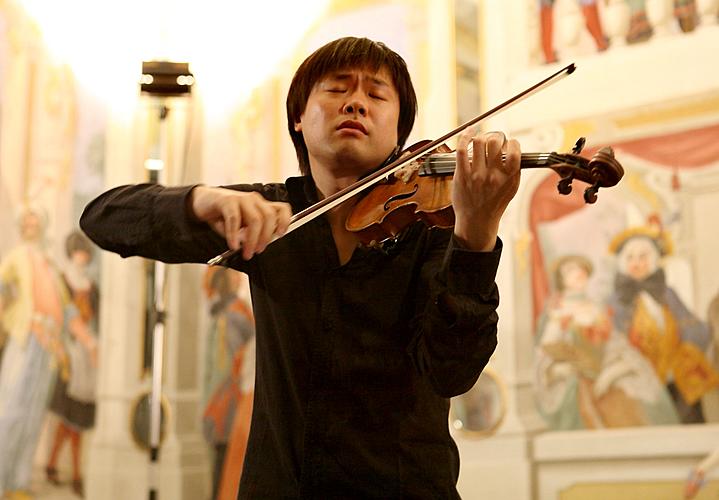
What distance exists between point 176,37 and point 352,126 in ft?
9.42

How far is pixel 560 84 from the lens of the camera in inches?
128

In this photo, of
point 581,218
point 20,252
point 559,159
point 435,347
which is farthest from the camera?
point 20,252

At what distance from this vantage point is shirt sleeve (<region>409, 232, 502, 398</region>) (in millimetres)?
1201

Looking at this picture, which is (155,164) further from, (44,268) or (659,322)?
(659,322)

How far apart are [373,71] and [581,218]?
1.73 meters

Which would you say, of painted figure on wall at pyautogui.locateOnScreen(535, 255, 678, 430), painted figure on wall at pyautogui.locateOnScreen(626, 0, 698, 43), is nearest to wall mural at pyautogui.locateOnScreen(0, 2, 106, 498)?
painted figure on wall at pyautogui.locateOnScreen(535, 255, 678, 430)

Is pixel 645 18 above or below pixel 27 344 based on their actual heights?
above

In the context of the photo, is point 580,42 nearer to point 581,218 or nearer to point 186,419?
point 581,218

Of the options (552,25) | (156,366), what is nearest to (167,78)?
(156,366)

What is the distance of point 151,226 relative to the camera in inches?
49.4

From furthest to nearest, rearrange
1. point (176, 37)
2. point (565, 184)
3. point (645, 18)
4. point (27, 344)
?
point (176, 37) → point (27, 344) → point (645, 18) → point (565, 184)

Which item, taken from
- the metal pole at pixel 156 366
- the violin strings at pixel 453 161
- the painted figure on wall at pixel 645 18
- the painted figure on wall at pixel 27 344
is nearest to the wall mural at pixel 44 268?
the painted figure on wall at pixel 27 344

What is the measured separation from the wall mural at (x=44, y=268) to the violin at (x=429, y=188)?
8.39ft

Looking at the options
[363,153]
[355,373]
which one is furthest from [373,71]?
[355,373]
